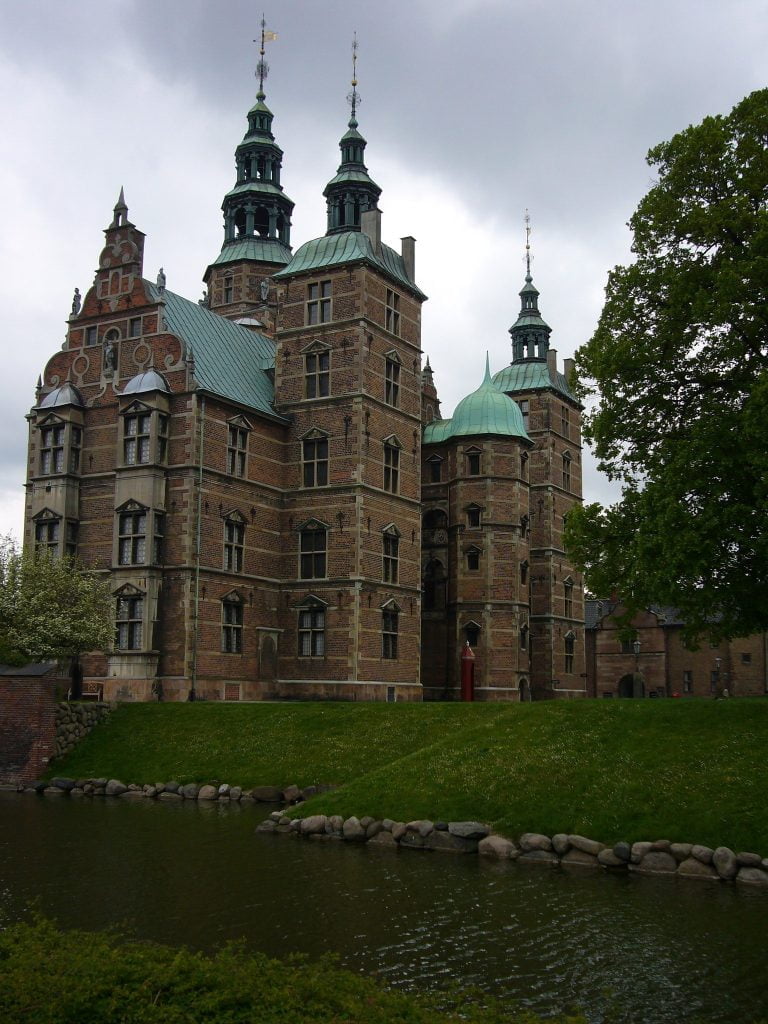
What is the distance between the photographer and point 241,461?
152 ft

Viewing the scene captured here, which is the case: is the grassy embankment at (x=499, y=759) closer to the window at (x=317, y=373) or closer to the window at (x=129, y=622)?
the window at (x=129, y=622)

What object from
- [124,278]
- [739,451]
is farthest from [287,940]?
[124,278]

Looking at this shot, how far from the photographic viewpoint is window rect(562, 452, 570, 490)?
6594 centimetres

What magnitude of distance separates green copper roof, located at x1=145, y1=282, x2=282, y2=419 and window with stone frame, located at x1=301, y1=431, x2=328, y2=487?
6.63 ft

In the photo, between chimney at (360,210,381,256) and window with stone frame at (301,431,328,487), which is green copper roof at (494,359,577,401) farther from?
window with stone frame at (301,431,328,487)

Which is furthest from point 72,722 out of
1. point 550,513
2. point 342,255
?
point 550,513

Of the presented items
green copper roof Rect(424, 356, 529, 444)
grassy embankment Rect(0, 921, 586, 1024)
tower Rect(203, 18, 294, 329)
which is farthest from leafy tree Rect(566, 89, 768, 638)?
tower Rect(203, 18, 294, 329)

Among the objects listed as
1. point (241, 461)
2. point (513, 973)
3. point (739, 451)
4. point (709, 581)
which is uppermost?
point (241, 461)

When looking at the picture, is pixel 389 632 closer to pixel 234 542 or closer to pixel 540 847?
pixel 234 542

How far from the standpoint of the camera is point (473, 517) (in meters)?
55.8

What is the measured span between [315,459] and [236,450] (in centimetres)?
392

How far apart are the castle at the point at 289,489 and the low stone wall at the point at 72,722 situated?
3228 mm

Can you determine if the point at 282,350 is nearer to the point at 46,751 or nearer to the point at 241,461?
the point at 241,461

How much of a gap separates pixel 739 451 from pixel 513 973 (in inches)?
648
